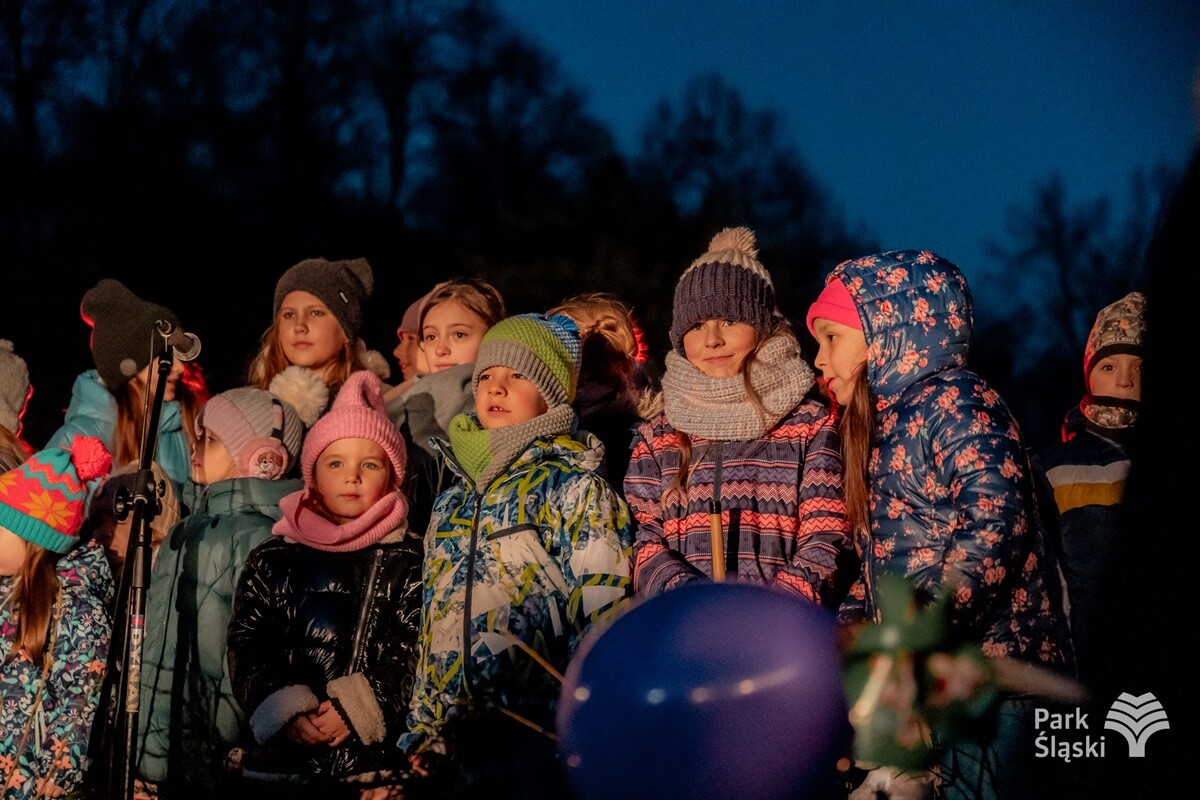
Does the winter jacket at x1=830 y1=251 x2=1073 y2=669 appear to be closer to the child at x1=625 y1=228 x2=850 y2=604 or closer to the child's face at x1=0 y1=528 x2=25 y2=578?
the child at x1=625 y1=228 x2=850 y2=604

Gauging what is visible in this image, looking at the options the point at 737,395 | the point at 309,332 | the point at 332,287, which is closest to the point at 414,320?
the point at 332,287

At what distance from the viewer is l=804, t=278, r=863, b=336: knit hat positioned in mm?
4148

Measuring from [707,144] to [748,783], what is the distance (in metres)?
12.0

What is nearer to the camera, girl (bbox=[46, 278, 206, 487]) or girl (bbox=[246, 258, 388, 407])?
girl (bbox=[46, 278, 206, 487])

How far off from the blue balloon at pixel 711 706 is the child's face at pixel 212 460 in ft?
11.0

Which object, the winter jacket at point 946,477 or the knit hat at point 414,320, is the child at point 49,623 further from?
the winter jacket at point 946,477

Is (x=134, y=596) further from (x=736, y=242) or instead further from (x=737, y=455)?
(x=736, y=242)

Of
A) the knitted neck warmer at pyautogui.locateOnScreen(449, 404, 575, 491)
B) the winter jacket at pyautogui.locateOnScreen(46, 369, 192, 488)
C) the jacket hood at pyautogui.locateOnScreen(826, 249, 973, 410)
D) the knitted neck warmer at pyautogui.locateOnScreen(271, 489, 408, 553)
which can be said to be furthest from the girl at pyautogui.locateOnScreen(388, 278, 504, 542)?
the jacket hood at pyautogui.locateOnScreen(826, 249, 973, 410)

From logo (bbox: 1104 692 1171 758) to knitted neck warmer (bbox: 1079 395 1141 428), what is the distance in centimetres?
174

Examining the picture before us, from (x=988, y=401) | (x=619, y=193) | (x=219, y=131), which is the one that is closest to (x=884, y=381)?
(x=988, y=401)

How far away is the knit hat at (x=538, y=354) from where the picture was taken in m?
4.94

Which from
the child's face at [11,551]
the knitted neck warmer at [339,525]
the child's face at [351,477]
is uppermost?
the child's face at [351,477]

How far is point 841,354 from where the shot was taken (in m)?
4.19

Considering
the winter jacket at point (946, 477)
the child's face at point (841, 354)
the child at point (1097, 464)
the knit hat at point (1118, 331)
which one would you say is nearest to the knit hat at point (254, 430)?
the child's face at point (841, 354)
